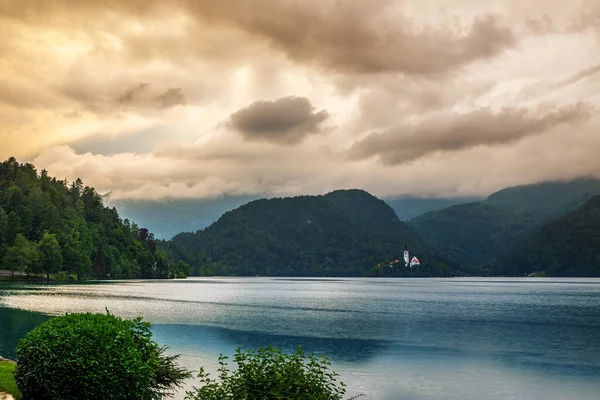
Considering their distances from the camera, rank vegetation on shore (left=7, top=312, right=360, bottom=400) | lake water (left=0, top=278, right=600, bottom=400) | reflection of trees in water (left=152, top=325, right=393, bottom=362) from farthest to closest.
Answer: reflection of trees in water (left=152, top=325, right=393, bottom=362) → lake water (left=0, top=278, right=600, bottom=400) → vegetation on shore (left=7, top=312, right=360, bottom=400)

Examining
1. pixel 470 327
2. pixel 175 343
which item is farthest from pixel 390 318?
pixel 175 343

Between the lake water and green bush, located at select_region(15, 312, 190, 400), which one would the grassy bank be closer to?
green bush, located at select_region(15, 312, 190, 400)

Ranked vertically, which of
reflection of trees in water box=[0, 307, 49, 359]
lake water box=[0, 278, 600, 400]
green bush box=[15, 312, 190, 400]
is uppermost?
green bush box=[15, 312, 190, 400]

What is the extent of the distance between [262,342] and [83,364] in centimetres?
4152

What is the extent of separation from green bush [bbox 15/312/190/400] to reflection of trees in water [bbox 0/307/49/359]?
23.3 meters

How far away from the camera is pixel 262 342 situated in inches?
2377

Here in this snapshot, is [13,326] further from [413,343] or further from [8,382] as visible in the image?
[413,343]

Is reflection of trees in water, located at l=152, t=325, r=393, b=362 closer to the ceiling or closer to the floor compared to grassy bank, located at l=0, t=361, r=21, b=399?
closer to the floor

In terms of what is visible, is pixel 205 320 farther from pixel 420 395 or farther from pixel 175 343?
pixel 420 395

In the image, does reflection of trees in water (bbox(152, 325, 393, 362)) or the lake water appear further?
reflection of trees in water (bbox(152, 325, 393, 362))

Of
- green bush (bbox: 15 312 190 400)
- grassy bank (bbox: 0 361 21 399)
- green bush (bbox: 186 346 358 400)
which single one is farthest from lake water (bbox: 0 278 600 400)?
green bush (bbox: 186 346 358 400)

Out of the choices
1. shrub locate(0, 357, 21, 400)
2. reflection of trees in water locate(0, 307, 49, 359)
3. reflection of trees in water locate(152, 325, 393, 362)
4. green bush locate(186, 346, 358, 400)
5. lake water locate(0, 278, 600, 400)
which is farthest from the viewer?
reflection of trees in water locate(152, 325, 393, 362)

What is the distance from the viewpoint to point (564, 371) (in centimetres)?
4738

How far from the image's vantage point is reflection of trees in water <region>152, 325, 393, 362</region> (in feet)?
177
